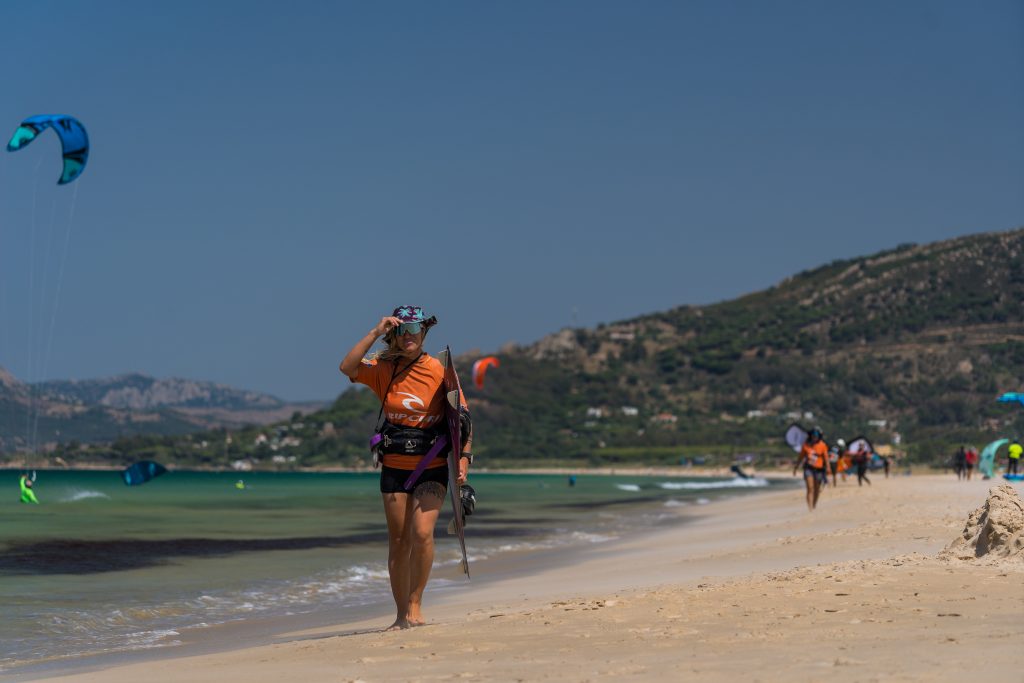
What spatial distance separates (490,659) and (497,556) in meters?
12.8

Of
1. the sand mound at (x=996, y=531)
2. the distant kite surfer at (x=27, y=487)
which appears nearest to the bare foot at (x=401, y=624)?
the sand mound at (x=996, y=531)

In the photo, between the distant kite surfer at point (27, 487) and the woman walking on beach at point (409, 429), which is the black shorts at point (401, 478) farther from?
the distant kite surfer at point (27, 487)

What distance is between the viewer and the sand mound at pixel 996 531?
8.37 meters

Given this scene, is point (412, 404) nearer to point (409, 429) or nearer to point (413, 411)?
point (413, 411)

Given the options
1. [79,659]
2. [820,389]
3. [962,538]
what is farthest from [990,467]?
[820,389]

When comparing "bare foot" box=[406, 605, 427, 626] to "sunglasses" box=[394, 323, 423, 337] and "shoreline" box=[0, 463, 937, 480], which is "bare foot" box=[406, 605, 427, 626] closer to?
"sunglasses" box=[394, 323, 423, 337]

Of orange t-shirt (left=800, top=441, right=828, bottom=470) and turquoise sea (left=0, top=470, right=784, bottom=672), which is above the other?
orange t-shirt (left=800, top=441, right=828, bottom=470)

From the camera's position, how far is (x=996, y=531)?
28.1ft

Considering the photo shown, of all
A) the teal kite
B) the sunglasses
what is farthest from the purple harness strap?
the teal kite

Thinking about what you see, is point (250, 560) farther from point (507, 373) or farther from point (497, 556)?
point (507, 373)

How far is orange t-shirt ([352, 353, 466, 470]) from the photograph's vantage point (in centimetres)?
770

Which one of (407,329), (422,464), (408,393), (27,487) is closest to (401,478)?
(422,464)

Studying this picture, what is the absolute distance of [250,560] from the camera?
1805cm

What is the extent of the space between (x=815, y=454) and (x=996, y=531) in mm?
14403
